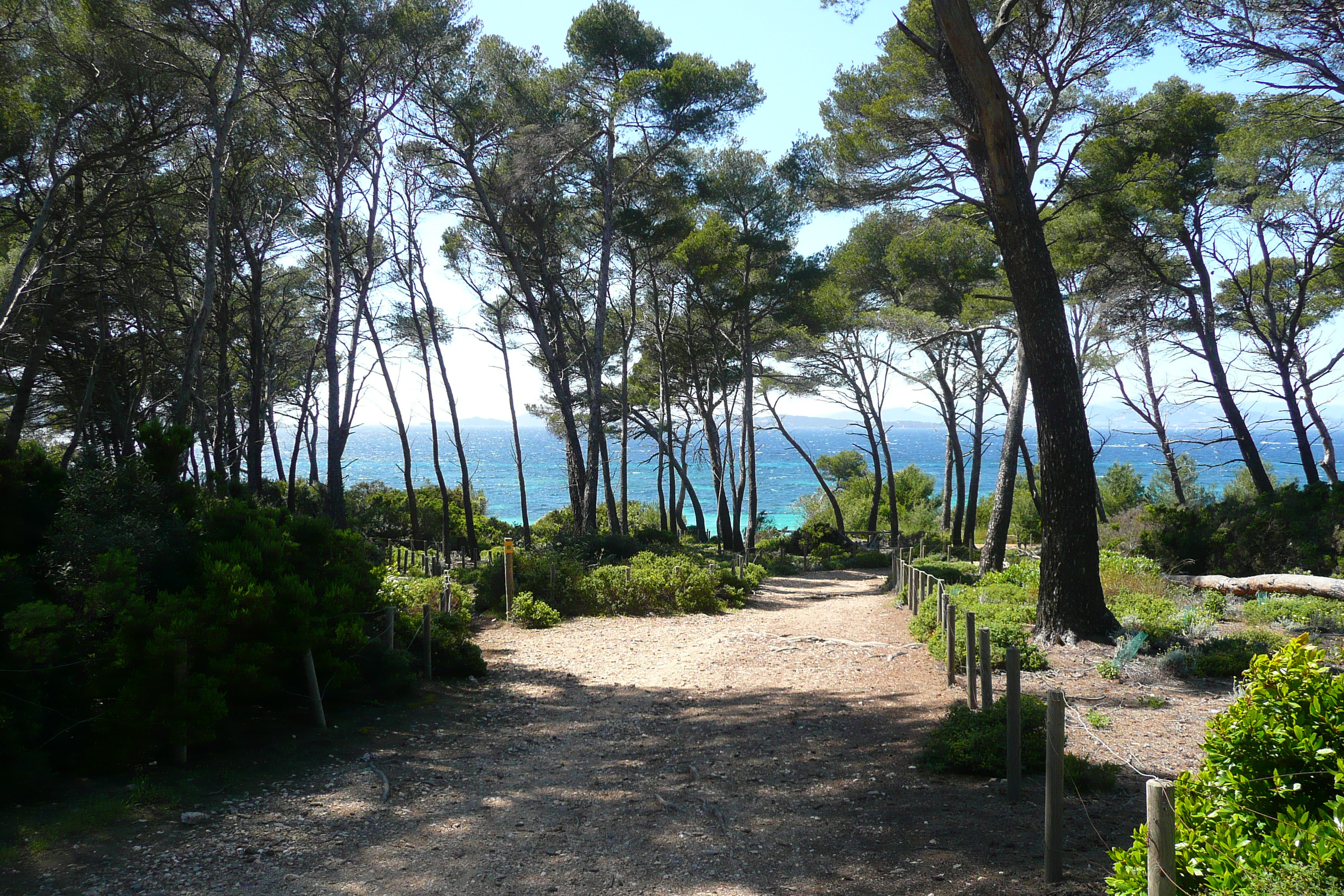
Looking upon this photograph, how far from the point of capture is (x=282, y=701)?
570cm

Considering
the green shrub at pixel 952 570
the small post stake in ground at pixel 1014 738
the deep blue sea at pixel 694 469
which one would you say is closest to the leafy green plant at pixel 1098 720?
the small post stake in ground at pixel 1014 738

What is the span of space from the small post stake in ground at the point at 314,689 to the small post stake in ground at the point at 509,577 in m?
5.14

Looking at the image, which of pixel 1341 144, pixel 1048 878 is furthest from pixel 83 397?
pixel 1341 144

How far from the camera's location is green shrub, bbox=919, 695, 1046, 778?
437 cm

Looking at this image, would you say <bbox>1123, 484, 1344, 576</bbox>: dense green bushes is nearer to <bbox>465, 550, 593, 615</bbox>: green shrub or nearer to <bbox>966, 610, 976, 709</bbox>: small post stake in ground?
<bbox>966, 610, 976, 709</bbox>: small post stake in ground

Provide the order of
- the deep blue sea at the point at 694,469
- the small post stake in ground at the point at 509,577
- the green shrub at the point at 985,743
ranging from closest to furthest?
the green shrub at the point at 985,743
the small post stake in ground at the point at 509,577
the deep blue sea at the point at 694,469

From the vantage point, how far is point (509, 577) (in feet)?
36.5

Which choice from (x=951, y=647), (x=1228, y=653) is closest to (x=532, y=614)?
(x=951, y=647)

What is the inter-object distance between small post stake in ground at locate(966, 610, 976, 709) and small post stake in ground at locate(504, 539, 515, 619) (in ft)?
21.7

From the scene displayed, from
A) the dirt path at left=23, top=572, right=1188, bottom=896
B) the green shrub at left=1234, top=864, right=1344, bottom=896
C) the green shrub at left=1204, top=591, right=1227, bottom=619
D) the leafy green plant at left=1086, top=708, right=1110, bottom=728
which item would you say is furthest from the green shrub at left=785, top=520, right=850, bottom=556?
the green shrub at left=1234, top=864, right=1344, bottom=896

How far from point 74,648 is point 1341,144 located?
16.5 metres

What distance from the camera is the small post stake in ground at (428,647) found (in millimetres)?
7129

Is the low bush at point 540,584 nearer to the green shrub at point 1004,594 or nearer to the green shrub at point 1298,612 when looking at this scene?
the green shrub at point 1004,594

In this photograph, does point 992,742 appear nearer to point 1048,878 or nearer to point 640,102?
point 1048,878
